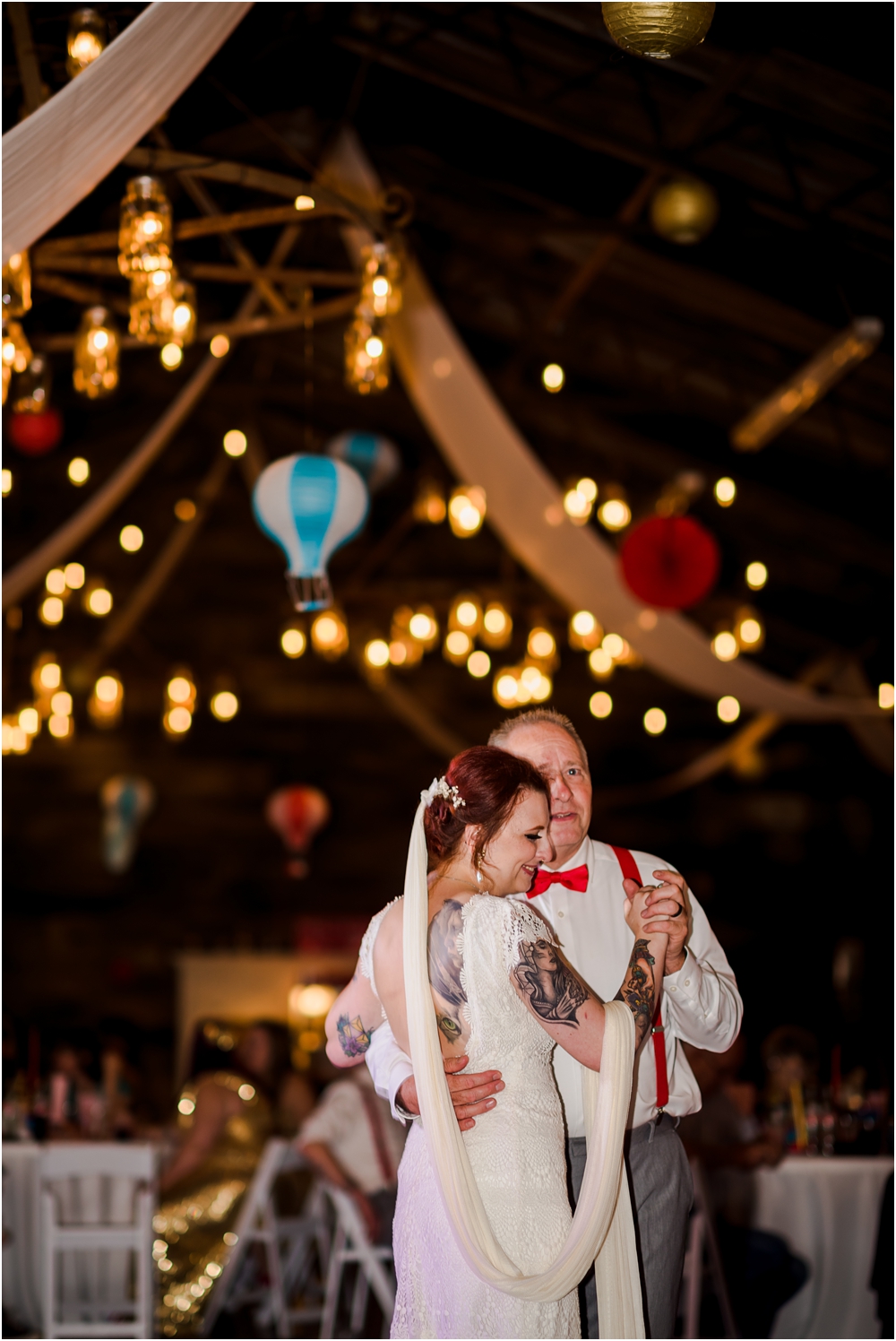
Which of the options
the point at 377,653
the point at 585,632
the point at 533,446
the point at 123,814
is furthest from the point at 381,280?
the point at 123,814

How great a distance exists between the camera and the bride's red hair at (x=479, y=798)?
2211 mm

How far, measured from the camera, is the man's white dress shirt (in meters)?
2.35

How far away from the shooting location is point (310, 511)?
162 inches

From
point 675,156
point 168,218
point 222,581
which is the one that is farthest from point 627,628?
point 222,581

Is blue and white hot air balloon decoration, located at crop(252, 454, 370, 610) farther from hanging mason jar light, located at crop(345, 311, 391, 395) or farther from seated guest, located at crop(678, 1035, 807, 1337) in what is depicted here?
seated guest, located at crop(678, 1035, 807, 1337)

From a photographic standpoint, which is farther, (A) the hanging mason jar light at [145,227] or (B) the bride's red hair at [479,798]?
(A) the hanging mason jar light at [145,227]

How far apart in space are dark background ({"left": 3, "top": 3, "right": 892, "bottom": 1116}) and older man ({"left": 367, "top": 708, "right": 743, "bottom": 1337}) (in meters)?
1.85

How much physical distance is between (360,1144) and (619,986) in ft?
8.47

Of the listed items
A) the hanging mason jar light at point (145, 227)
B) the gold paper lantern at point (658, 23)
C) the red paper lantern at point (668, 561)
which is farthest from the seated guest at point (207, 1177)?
the gold paper lantern at point (658, 23)

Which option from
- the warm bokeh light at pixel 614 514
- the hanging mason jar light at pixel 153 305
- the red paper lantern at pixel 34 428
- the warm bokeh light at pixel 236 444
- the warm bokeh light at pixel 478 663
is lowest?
the hanging mason jar light at pixel 153 305

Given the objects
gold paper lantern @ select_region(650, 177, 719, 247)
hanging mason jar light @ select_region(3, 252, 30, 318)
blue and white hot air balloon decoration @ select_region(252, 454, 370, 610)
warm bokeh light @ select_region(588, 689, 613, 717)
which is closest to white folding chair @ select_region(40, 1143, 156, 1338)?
blue and white hot air balloon decoration @ select_region(252, 454, 370, 610)

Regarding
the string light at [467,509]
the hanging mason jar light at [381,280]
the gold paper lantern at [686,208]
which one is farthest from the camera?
the string light at [467,509]

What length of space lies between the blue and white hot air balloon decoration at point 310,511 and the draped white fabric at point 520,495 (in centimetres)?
93

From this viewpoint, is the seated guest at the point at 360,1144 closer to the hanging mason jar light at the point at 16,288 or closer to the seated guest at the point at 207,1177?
the seated guest at the point at 207,1177
